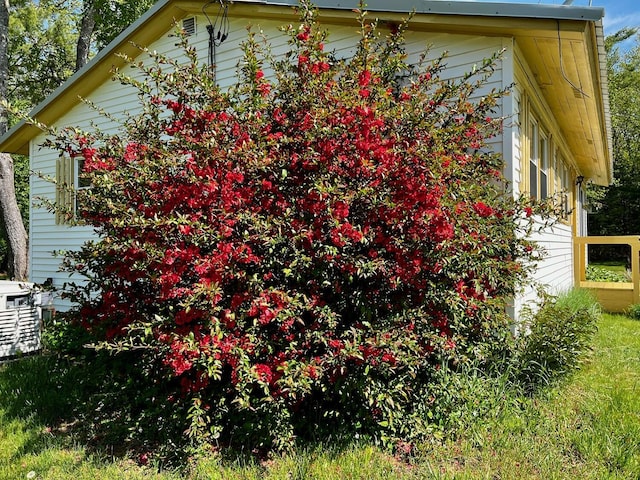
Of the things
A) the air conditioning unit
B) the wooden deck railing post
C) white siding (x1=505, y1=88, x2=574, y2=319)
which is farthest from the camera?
the wooden deck railing post

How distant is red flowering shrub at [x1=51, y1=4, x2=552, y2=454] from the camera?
269cm

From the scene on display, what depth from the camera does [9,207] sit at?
1043 centimetres

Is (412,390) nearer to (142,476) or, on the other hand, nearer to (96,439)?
(142,476)

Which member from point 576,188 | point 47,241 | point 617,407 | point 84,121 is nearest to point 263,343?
point 617,407

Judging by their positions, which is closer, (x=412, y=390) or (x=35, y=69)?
(x=412, y=390)

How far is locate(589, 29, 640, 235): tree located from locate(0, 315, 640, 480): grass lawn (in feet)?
64.0

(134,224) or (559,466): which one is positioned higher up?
(134,224)

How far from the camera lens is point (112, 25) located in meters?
14.8

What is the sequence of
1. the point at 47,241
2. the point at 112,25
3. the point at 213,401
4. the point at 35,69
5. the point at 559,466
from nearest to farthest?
the point at 559,466 → the point at 213,401 → the point at 47,241 → the point at 112,25 → the point at 35,69

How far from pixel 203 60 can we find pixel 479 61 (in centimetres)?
374

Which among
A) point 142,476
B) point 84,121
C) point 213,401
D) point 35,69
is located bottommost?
point 142,476

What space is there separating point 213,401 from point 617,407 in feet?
9.52

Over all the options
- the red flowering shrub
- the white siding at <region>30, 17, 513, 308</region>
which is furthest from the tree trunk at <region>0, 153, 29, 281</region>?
the red flowering shrub

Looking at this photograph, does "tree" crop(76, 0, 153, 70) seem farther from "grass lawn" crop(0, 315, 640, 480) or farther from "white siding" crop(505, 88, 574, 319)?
"grass lawn" crop(0, 315, 640, 480)
